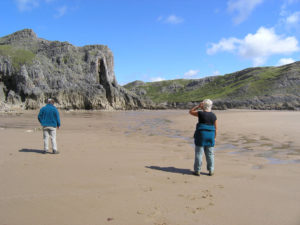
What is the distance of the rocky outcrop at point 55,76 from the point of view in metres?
52.5

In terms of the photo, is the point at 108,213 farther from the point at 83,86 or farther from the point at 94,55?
the point at 94,55

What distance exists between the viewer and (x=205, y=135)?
224 inches

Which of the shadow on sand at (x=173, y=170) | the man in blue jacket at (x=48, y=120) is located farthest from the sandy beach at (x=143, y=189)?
the man in blue jacket at (x=48, y=120)

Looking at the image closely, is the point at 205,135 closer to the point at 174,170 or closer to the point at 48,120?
the point at 174,170

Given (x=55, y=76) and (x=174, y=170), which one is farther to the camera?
(x=55, y=76)

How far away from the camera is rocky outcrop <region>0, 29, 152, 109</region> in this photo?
52.5 metres

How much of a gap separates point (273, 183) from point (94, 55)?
7280 cm

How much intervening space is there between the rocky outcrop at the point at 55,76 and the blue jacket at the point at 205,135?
52.0m

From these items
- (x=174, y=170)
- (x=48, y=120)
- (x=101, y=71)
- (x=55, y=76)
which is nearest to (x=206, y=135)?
(x=174, y=170)

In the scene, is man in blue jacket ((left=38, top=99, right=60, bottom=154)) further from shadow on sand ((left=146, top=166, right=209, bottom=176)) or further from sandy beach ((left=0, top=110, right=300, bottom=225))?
shadow on sand ((left=146, top=166, right=209, bottom=176))

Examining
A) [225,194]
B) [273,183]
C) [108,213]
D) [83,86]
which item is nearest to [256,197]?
[225,194]

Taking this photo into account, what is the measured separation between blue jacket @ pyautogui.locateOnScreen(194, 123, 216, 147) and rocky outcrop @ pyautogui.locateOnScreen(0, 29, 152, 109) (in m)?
52.0

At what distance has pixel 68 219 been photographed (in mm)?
3211

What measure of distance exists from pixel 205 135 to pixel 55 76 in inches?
2376
